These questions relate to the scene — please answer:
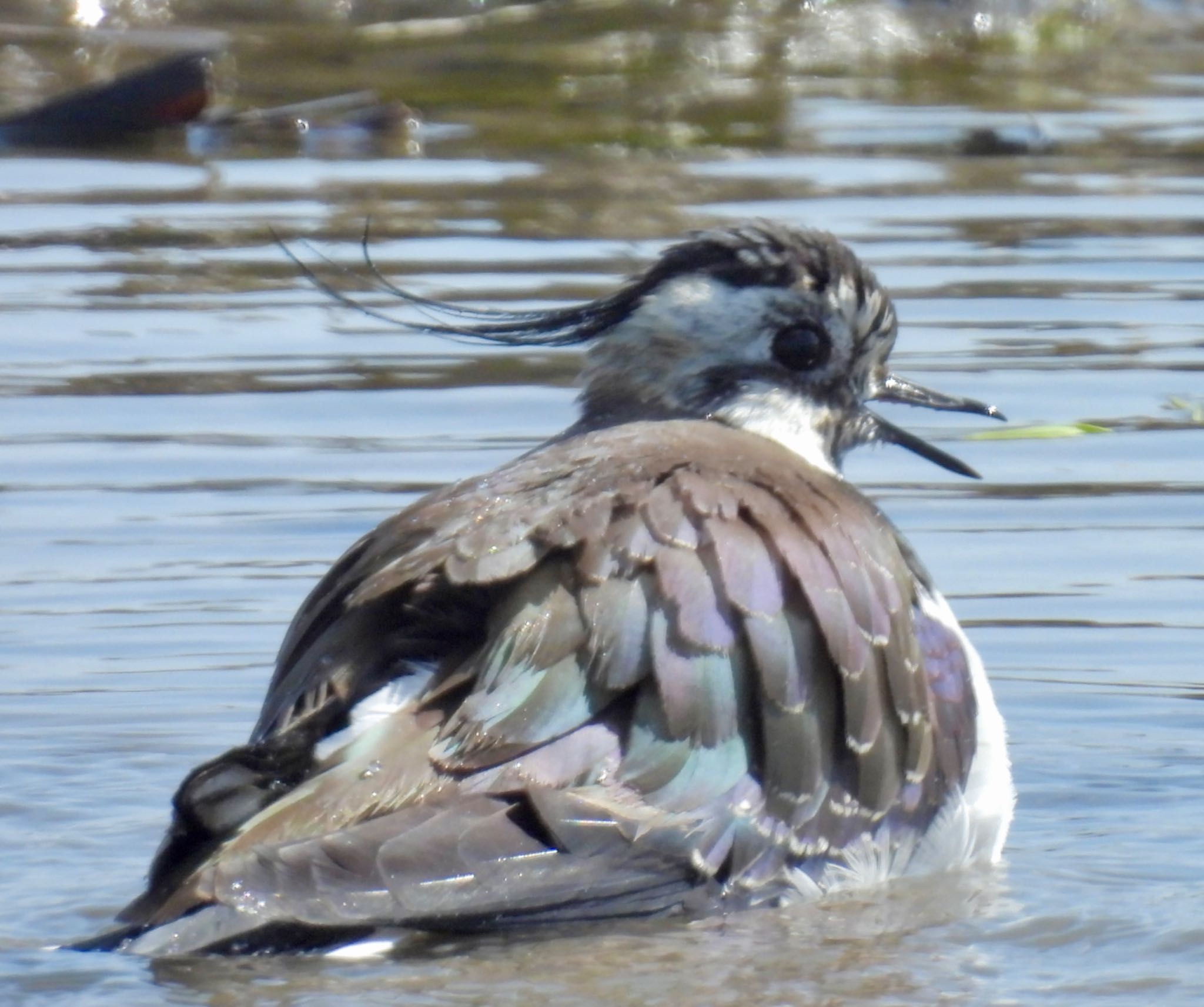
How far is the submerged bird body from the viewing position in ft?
15.0

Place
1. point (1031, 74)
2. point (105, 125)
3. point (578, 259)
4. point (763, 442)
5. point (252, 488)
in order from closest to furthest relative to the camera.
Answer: point (763, 442)
point (252, 488)
point (578, 259)
point (105, 125)
point (1031, 74)

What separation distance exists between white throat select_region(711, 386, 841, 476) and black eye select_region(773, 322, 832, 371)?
0.07 m

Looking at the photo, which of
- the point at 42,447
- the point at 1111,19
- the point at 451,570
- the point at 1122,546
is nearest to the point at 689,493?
the point at 451,570

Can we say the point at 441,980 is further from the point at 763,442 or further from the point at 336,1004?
the point at 763,442

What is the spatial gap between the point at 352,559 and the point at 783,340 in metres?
1.17

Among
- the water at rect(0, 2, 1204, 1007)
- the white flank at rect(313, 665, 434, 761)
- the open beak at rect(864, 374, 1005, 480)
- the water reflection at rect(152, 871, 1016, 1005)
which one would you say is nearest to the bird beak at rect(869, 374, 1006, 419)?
the open beak at rect(864, 374, 1005, 480)

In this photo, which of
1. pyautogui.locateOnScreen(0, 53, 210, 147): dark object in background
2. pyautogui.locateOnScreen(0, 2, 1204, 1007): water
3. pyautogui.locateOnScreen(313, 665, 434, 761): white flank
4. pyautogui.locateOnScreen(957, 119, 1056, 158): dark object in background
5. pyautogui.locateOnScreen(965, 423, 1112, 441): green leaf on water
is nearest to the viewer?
pyautogui.locateOnScreen(313, 665, 434, 761): white flank

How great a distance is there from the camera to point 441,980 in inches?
185

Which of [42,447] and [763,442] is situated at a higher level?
[763,442]

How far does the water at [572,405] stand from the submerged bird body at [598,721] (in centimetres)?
17

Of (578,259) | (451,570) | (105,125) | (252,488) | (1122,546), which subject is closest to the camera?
(451,570)

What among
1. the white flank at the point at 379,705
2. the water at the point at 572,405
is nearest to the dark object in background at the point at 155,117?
the water at the point at 572,405

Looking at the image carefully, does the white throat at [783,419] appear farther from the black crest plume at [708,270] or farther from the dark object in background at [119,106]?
the dark object in background at [119,106]

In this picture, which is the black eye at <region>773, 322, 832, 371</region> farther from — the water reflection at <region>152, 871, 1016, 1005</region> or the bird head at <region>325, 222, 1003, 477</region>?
the water reflection at <region>152, 871, 1016, 1005</region>
